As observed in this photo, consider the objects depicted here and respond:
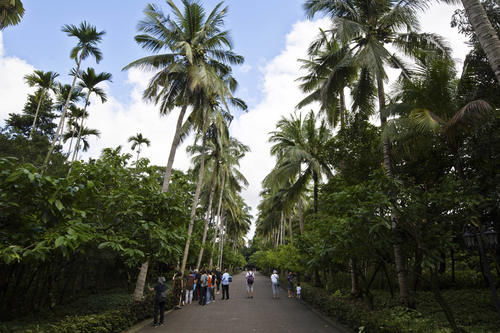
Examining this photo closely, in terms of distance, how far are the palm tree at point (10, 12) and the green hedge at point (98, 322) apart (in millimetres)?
9710

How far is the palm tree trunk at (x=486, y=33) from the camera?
581cm

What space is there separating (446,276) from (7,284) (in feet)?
61.7

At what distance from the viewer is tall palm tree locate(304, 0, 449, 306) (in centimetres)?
988

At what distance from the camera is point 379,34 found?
11.6 metres

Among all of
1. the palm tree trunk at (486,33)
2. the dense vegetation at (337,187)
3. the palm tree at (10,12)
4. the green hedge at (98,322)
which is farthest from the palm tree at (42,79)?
the palm tree trunk at (486,33)

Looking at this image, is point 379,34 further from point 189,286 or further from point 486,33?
point 189,286

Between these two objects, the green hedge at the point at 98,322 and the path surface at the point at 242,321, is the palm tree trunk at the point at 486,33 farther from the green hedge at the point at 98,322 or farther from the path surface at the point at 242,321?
the green hedge at the point at 98,322

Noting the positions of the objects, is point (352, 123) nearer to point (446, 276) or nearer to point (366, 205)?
point (366, 205)

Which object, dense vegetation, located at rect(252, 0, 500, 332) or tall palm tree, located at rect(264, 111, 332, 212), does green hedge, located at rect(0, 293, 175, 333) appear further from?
tall palm tree, located at rect(264, 111, 332, 212)

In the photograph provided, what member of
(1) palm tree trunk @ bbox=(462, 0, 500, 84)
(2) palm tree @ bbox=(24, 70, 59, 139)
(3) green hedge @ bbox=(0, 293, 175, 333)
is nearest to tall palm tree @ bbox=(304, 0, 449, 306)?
(1) palm tree trunk @ bbox=(462, 0, 500, 84)

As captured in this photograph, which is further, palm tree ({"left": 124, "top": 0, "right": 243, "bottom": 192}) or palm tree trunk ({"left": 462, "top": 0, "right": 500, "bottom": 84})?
palm tree ({"left": 124, "top": 0, "right": 243, "bottom": 192})

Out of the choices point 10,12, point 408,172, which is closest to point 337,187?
point 408,172

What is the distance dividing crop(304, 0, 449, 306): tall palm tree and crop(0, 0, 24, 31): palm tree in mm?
10350

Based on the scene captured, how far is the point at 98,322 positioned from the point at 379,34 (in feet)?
43.0
